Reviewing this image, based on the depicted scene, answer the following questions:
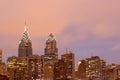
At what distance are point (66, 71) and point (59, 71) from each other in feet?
12.8

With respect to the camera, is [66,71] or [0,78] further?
[66,71]

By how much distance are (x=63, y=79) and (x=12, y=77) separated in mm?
19451

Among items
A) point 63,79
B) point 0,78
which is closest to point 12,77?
point 63,79

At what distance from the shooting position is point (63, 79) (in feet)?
518

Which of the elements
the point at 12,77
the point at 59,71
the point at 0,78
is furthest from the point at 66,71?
the point at 0,78

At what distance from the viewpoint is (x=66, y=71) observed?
163m

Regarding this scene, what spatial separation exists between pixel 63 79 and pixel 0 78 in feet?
414

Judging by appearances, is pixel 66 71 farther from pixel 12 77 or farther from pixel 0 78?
pixel 0 78

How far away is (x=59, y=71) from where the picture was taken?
16588cm

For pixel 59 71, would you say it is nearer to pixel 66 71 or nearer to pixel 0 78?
pixel 66 71

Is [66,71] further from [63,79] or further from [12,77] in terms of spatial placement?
[12,77]

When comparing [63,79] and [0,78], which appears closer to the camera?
[0,78]

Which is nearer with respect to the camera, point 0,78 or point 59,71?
point 0,78

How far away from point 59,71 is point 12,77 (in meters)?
20.2
